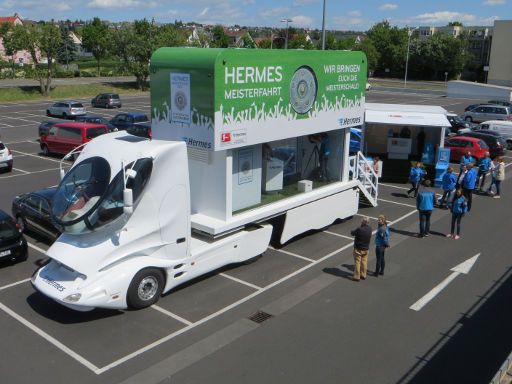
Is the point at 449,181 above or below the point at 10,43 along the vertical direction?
below

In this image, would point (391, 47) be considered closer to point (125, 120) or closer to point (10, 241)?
point (125, 120)

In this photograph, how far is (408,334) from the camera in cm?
892

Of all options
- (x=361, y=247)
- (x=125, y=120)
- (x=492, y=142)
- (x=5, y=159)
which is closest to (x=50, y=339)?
(x=361, y=247)

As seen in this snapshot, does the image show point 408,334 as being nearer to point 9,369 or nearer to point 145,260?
point 145,260

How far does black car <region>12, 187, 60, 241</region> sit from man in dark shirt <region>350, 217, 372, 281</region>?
6.78 m

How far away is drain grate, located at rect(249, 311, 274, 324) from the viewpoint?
938 centimetres

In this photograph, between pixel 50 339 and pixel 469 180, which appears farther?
pixel 469 180

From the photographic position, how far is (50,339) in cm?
859

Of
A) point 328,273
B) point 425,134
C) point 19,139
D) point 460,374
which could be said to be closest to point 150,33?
point 19,139

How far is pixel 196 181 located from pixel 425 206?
6.06 m

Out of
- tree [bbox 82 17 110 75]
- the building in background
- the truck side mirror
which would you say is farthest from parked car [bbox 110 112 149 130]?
the building in background

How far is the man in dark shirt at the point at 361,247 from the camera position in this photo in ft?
35.3

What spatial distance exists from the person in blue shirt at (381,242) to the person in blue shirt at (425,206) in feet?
9.56

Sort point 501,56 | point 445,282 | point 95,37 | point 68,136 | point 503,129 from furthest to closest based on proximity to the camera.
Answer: point 95,37 < point 501,56 < point 503,129 < point 68,136 < point 445,282
